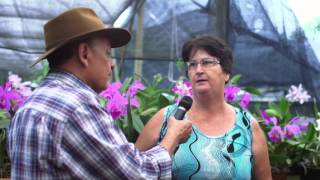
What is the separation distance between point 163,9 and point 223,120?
1.49 meters

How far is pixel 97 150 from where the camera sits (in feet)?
4.76

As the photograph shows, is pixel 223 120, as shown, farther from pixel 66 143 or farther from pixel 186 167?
pixel 66 143

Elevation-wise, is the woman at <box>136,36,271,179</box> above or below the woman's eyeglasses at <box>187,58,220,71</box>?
below

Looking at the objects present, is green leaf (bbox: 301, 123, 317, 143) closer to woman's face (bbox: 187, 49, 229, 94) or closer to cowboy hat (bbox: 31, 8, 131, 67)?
woman's face (bbox: 187, 49, 229, 94)

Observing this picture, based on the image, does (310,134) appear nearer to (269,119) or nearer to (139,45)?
(269,119)

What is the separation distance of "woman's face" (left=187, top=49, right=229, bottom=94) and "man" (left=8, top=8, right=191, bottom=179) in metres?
0.93

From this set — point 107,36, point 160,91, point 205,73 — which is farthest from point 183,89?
point 107,36

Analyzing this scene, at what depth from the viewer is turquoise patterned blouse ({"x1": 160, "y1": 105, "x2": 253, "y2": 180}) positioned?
2338mm

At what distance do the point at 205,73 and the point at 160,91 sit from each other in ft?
2.70

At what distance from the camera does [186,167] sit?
235 cm

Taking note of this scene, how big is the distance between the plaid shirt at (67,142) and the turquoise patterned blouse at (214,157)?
85 centimetres

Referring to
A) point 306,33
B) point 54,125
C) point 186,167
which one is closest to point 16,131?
point 54,125

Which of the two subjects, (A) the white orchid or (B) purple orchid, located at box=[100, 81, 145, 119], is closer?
(B) purple orchid, located at box=[100, 81, 145, 119]

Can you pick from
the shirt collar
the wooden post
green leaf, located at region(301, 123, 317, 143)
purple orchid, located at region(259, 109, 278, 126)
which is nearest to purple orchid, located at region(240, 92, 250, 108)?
purple orchid, located at region(259, 109, 278, 126)
